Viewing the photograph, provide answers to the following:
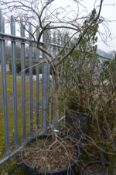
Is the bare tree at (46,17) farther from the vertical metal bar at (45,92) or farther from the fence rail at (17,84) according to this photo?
the vertical metal bar at (45,92)

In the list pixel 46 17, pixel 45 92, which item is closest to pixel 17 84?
pixel 45 92

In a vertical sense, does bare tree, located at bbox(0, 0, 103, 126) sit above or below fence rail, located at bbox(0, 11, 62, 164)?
above

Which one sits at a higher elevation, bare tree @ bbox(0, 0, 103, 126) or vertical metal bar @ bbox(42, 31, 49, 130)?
bare tree @ bbox(0, 0, 103, 126)

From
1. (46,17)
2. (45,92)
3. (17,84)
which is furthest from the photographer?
(45,92)

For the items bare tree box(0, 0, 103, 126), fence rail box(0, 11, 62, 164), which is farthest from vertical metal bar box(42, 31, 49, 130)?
bare tree box(0, 0, 103, 126)

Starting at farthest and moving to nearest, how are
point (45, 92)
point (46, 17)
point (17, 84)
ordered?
point (45, 92)
point (17, 84)
point (46, 17)

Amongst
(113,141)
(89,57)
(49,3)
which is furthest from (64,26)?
(113,141)

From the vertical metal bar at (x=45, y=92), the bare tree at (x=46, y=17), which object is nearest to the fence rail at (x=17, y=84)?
the vertical metal bar at (x=45, y=92)

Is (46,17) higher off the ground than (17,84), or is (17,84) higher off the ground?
(46,17)

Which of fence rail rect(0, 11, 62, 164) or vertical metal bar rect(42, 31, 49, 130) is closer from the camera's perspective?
fence rail rect(0, 11, 62, 164)

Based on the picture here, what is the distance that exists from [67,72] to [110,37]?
798mm

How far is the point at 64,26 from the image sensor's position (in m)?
2.54

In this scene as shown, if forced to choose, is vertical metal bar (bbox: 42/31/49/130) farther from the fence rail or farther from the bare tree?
the bare tree

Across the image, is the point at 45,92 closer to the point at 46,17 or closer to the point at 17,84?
the point at 17,84
